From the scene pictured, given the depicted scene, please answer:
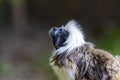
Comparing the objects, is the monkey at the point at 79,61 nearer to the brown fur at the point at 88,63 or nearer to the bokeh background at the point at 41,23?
the brown fur at the point at 88,63

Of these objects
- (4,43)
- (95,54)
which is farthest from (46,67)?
(95,54)

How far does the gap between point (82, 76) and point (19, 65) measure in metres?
7.06

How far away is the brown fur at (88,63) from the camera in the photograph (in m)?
2.13

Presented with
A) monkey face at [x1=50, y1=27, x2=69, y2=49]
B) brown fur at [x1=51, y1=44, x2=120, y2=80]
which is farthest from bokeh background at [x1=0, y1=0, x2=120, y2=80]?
brown fur at [x1=51, y1=44, x2=120, y2=80]

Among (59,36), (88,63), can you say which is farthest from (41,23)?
(88,63)

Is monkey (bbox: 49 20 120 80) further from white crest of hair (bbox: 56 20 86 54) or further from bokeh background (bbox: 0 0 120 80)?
bokeh background (bbox: 0 0 120 80)

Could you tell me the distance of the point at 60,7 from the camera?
11.9m

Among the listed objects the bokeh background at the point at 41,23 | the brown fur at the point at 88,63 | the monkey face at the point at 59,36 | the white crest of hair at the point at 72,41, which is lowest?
the brown fur at the point at 88,63

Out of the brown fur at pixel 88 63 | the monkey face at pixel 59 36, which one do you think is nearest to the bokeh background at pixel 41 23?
the monkey face at pixel 59 36

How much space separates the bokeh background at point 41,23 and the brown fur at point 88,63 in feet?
22.5

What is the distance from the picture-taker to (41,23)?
11797 millimetres

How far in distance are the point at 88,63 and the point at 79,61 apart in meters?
0.05

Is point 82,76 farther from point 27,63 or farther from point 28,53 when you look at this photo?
point 28,53

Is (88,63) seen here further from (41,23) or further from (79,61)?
(41,23)
